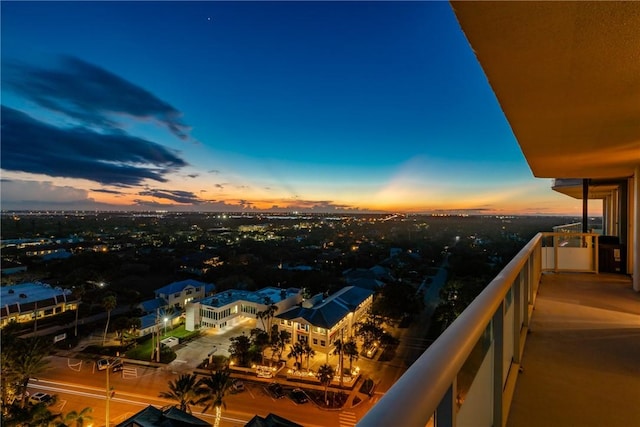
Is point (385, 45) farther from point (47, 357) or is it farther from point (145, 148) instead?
point (145, 148)

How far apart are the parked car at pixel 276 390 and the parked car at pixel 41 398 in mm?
11311

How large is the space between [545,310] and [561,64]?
132 inches

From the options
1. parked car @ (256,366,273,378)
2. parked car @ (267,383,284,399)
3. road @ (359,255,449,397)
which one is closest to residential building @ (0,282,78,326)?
parked car @ (256,366,273,378)

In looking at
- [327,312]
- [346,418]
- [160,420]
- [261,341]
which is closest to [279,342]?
[261,341]

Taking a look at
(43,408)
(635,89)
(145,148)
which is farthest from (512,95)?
(145,148)

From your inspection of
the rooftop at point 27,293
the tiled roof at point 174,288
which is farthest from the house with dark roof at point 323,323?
the rooftop at point 27,293

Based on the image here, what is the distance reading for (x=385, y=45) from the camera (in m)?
21.9

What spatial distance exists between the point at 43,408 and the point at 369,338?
1816 centimetres

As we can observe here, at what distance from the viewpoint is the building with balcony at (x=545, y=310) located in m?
0.73

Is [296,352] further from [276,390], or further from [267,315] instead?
[267,315]

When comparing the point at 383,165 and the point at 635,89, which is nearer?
the point at 635,89

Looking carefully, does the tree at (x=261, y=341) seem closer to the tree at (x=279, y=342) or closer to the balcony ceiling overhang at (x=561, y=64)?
the tree at (x=279, y=342)

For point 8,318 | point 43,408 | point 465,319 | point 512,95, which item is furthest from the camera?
point 8,318

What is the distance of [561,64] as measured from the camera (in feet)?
6.93
